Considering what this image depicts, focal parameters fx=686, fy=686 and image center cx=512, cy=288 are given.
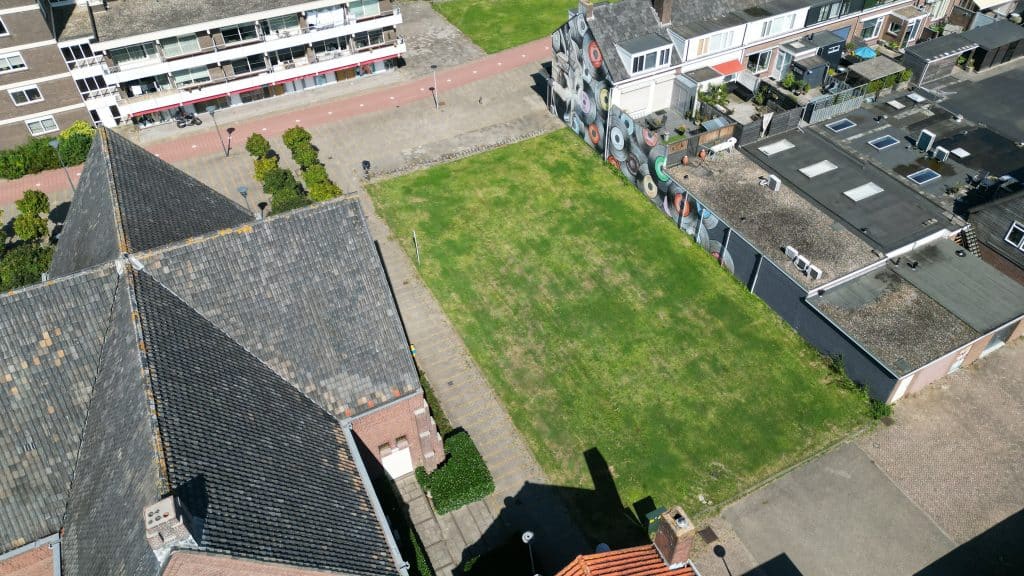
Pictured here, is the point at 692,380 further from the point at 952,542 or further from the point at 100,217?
the point at 100,217

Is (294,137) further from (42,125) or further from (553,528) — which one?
(553,528)

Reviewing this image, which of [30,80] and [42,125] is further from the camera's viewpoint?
[42,125]

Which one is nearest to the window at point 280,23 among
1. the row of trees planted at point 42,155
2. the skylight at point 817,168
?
the row of trees planted at point 42,155

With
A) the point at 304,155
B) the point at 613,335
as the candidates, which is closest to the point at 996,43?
the point at 613,335

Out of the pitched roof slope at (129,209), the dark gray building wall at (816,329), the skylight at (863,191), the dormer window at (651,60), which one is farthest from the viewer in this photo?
the dormer window at (651,60)

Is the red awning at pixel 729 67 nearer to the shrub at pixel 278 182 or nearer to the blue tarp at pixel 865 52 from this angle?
the blue tarp at pixel 865 52

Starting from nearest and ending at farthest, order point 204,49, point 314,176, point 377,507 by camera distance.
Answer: point 377,507 → point 314,176 → point 204,49

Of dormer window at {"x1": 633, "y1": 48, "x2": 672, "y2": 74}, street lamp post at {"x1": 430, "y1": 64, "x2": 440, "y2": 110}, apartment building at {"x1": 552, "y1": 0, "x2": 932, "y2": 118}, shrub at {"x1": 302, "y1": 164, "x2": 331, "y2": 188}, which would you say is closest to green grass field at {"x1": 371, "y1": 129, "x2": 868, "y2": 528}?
shrub at {"x1": 302, "y1": 164, "x2": 331, "y2": 188}
